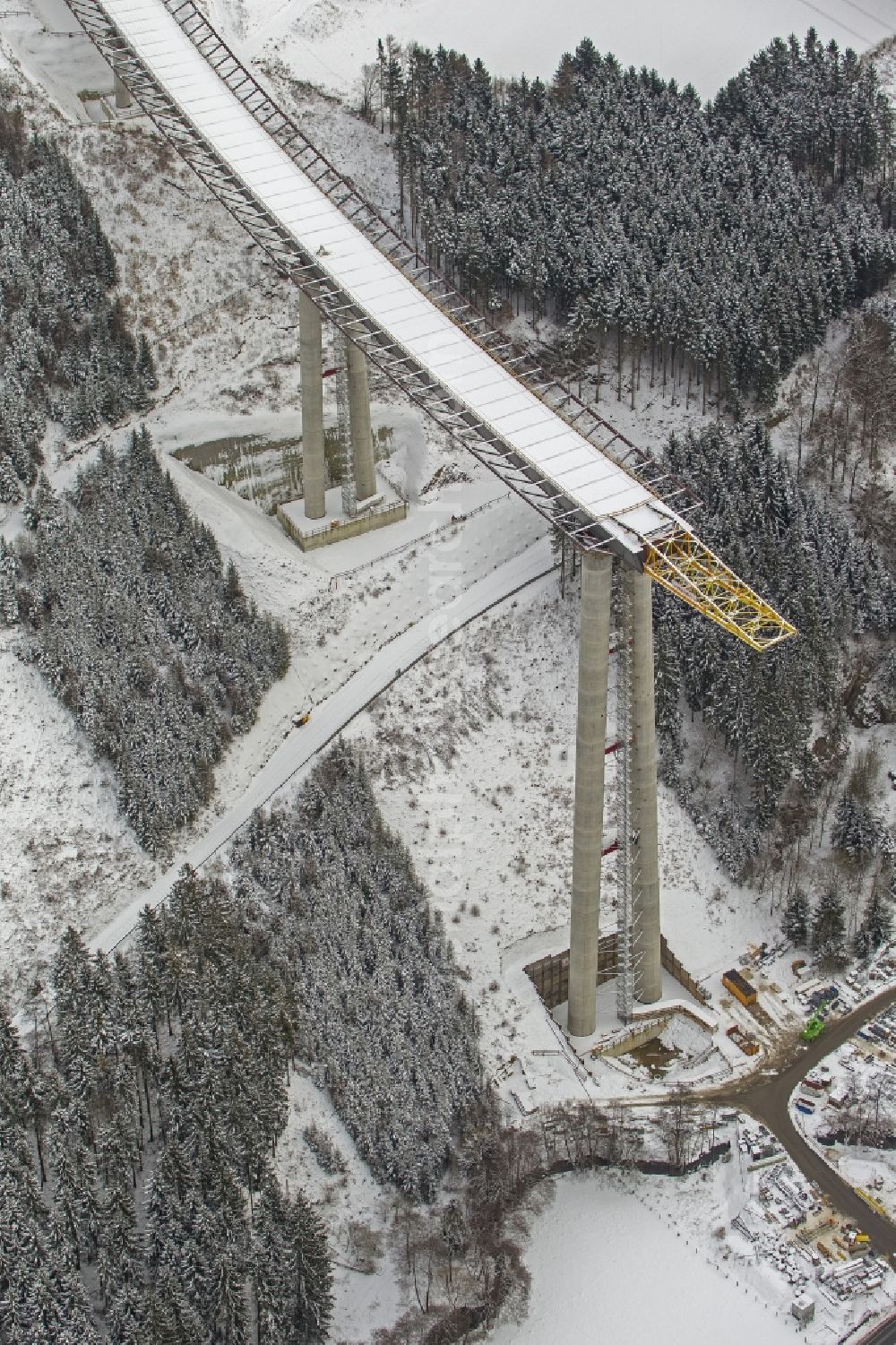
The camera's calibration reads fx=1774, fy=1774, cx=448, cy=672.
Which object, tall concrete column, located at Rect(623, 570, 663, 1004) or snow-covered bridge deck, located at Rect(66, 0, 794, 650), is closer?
snow-covered bridge deck, located at Rect(66, 0, 794, 650)

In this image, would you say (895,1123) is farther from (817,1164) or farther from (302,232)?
(302,232)

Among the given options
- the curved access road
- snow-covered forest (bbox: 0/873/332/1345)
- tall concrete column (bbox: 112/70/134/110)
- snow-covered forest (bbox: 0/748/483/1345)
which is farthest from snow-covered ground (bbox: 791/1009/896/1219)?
tall concrete column (bbox: 112/70/134/110)

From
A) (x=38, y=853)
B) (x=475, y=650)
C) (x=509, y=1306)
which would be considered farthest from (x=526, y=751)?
(x=509, y=1306)

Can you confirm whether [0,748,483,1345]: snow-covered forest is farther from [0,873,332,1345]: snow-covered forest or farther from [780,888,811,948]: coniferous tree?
[780,888,811,948]: coniferous tree

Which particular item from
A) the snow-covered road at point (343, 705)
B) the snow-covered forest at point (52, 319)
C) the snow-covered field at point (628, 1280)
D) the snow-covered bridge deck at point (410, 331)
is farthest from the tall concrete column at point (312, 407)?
the snow-covered field at point (628, 1280)

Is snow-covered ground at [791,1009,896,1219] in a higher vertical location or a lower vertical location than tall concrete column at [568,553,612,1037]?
lower
